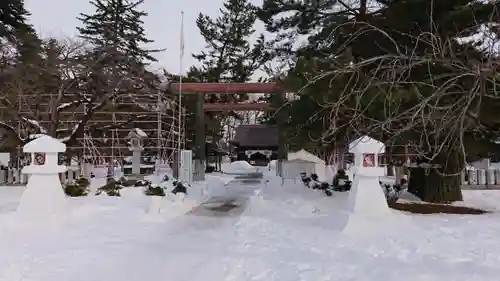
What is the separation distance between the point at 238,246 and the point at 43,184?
3.82 meters

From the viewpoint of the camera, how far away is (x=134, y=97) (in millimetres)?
22375

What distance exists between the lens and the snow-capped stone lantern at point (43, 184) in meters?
8.30

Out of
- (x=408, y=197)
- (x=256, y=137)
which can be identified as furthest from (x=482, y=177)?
(x=256, y=137)

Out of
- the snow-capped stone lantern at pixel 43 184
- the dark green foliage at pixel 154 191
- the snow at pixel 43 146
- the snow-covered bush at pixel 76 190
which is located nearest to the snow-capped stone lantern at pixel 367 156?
the snow-capped stone lantern at pixel 43 184

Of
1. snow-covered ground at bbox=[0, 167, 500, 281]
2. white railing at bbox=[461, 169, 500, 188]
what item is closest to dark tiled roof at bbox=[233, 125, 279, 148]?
white railing at bbox=[461, 169, 500, 188]

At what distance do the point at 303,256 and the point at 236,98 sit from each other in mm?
23499

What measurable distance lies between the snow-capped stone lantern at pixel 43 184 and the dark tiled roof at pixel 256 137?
30.0 meters

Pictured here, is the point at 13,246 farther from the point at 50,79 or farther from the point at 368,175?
the point at 50,79

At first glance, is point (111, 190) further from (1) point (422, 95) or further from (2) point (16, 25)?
(2) point (16, 25)

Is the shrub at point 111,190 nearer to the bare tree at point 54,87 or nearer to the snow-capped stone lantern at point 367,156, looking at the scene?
the bare tree at point 54,87

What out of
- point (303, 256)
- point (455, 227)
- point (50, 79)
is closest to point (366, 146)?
point (455, 227)

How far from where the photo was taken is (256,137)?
39.3 m

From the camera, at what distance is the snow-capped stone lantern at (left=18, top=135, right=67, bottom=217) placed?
27.2 feet

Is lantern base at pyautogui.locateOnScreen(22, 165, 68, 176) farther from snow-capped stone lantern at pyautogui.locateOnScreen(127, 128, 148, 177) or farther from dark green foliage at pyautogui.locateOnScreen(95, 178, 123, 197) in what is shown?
snow-capped stone lantern at pyautogui.locateOnScreen(127, 128, 148, 177)
